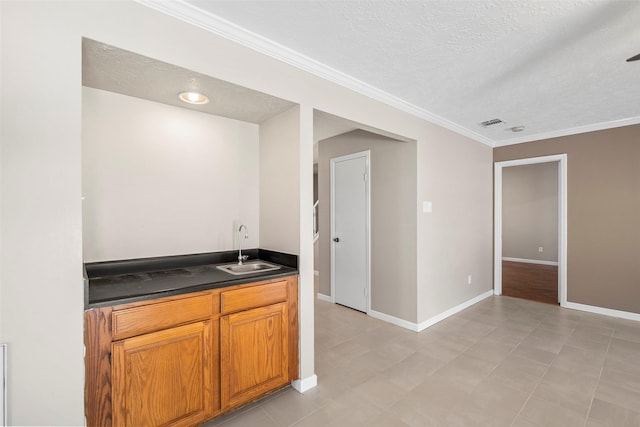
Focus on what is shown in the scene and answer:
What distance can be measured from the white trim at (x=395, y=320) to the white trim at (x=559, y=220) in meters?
2.33

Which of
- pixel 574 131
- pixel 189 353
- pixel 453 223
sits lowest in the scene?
pixel 189 353

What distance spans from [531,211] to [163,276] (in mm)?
8318

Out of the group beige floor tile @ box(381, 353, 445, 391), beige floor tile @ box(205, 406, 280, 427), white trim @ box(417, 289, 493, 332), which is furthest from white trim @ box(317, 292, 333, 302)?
beige floor tile @ box(205, 406, 280, 427)

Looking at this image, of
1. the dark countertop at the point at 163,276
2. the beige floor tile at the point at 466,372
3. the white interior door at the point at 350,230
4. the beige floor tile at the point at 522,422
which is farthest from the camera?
the white interior door at the point at 350,230

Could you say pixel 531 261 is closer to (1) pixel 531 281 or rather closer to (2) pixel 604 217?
(1) pixel 531 281

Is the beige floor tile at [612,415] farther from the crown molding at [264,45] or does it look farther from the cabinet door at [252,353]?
the crown molding at [264,45]

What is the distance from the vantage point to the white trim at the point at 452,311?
3396mm

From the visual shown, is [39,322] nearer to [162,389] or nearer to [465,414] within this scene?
[162,389]

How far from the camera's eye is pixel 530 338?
311 cm

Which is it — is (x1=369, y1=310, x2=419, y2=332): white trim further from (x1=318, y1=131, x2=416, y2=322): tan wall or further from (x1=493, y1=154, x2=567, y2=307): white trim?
(x1=493, y1=154, x2=567, y2=307): white trim

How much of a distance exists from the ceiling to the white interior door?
1185 mm

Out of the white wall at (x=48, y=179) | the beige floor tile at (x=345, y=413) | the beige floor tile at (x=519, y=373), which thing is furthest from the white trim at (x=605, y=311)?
the white wall at (x=48, y=179)

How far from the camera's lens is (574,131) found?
402 cm

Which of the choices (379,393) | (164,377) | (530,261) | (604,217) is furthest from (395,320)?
(530,261)
